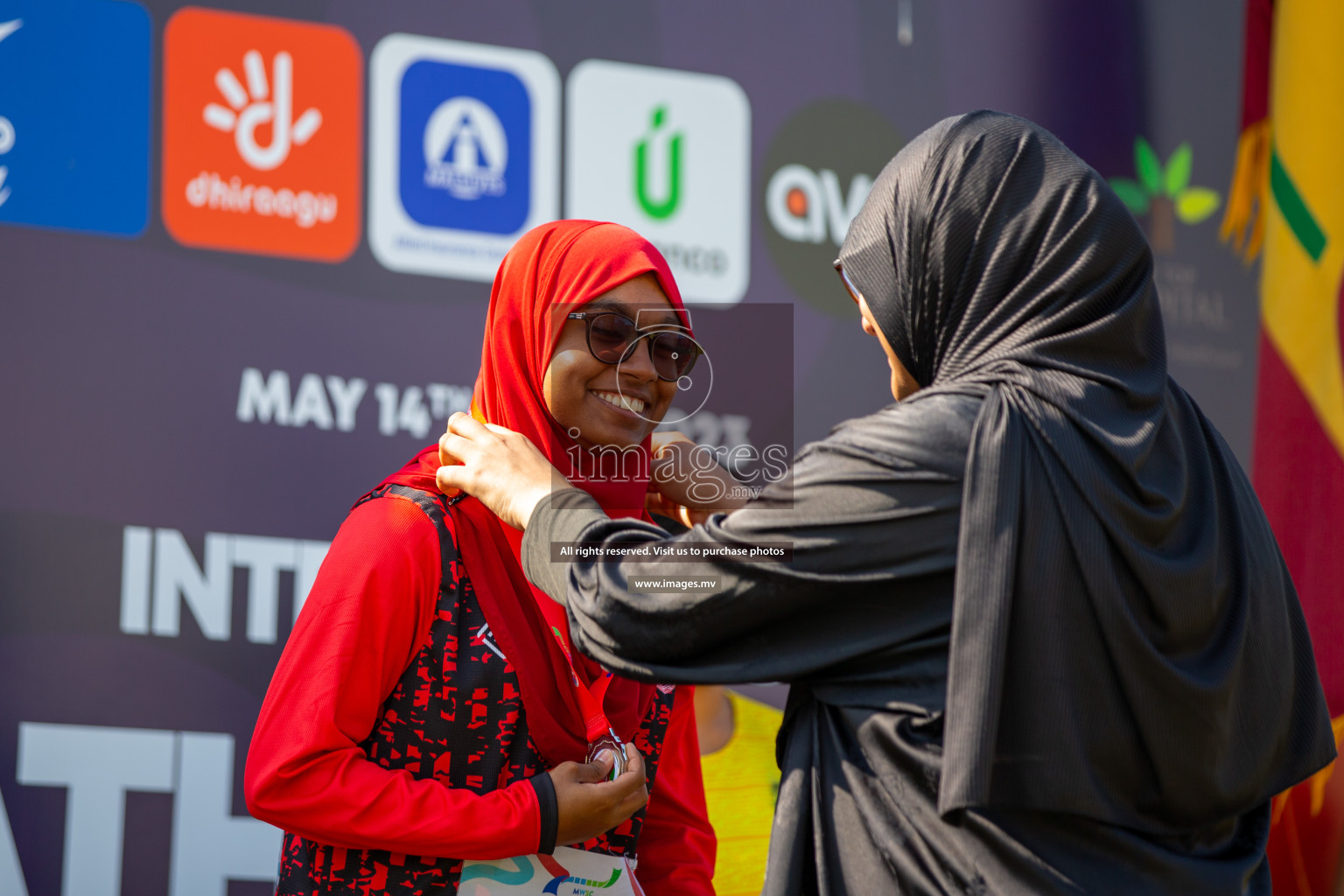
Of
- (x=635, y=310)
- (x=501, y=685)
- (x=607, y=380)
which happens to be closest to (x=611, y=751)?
(x=501, y=685)

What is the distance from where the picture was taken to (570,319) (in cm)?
201

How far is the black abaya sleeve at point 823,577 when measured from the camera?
52.4 inches

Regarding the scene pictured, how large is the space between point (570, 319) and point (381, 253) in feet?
3.34

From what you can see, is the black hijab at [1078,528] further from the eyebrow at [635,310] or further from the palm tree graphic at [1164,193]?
the palm tree graphic at [1164,193]

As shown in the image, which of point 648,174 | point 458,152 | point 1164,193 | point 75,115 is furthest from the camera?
point 1164,193

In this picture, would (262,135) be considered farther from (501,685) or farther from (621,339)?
(501,685)

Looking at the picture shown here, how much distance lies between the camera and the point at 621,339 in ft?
6.61

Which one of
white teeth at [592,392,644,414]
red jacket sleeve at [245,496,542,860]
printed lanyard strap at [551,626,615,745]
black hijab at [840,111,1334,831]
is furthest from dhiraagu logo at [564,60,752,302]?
black hijab at [840,111,1334,831]

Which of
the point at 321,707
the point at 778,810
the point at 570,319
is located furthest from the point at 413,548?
the point at 778,810

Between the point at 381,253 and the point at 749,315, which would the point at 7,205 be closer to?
the point at 381,253

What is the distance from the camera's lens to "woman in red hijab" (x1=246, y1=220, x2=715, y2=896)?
5.65 ft

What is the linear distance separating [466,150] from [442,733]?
1596 mm

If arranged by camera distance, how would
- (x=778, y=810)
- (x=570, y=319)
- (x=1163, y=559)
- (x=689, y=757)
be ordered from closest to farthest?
(x=1163, y=559) → (x=778, y=810) → (x=570, y=319) → (x=689, y=757)

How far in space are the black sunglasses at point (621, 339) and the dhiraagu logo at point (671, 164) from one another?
1.04 metres
